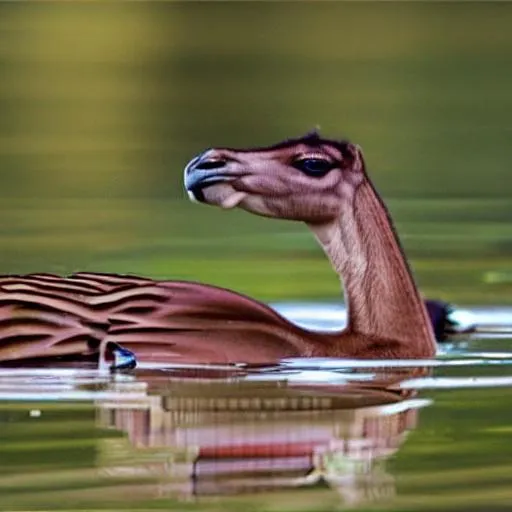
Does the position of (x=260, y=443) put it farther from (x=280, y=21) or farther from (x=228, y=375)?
(x=280, y=21)

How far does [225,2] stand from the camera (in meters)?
23.5

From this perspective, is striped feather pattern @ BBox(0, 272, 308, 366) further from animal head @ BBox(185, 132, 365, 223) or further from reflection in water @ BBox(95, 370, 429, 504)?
animal head @ BBox(185, 132, 365, 223)

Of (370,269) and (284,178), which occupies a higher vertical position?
(284,178)

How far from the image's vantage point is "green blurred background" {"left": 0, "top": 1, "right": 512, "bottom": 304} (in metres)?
8.62

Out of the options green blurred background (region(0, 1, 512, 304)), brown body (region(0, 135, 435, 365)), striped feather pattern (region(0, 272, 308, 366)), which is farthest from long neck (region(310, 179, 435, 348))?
green blurred background (region(0, 1, 512, 304))

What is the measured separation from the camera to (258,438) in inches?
205

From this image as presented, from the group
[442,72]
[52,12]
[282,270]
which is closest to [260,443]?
[282,270]

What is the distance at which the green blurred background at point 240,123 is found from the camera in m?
8.62

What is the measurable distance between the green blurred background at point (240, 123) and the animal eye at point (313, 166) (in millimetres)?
1670

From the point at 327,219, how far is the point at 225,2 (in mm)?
17685

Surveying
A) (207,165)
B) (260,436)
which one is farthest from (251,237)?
(260,436)

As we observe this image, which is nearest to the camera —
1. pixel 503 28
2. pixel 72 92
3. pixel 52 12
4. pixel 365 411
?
pixel 365 411

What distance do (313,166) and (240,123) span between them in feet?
27.6

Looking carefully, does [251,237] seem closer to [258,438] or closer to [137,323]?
[137,323]
